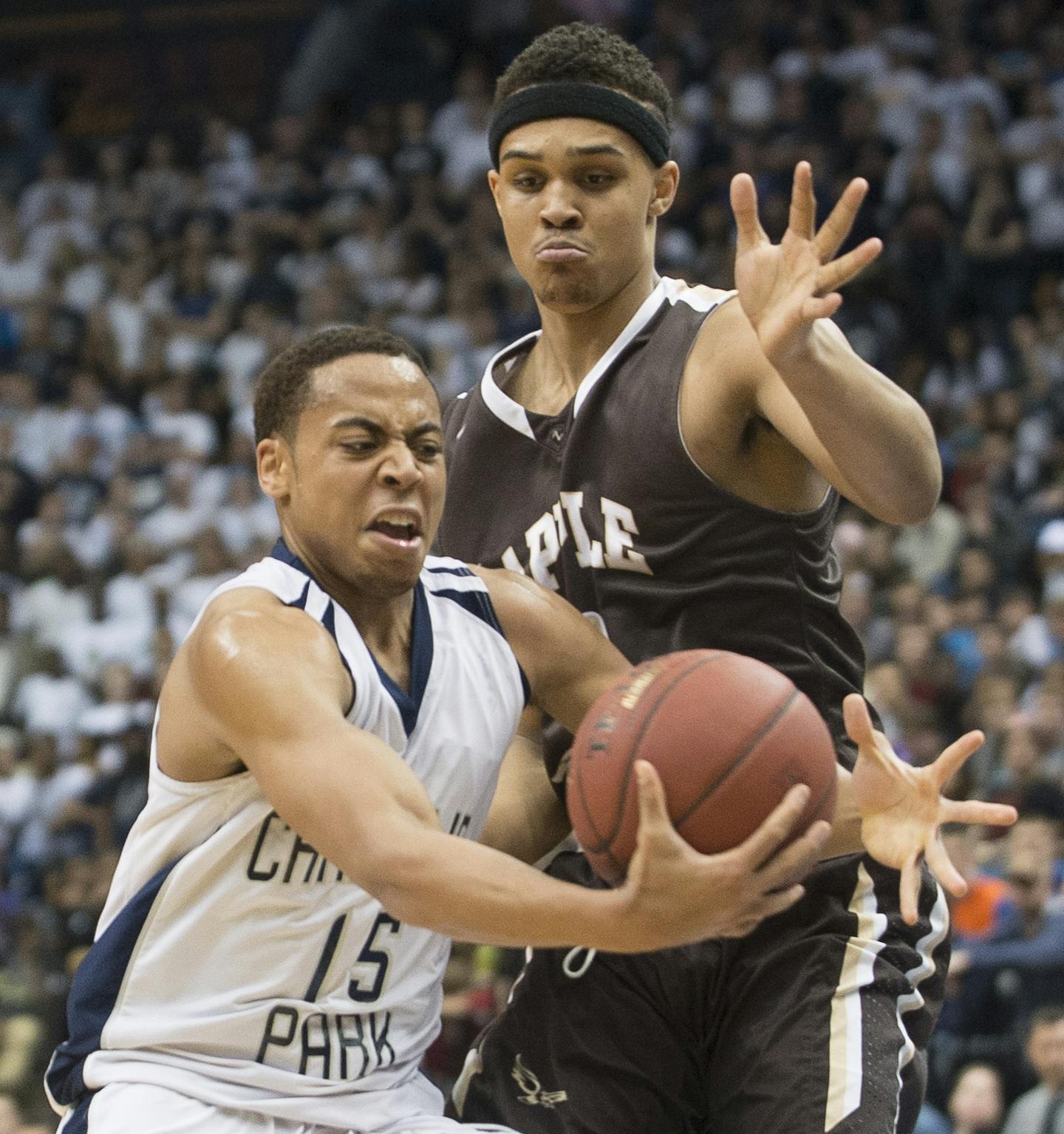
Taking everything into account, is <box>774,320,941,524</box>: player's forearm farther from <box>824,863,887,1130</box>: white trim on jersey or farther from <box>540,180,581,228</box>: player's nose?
<box>824,863,887,1130</box>: white trim on jersey

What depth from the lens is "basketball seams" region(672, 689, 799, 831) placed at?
8.49 ft

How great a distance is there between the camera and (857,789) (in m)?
3.19

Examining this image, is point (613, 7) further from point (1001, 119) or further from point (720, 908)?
point (720, 908)

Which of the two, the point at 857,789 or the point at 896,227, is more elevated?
the point at 896,227

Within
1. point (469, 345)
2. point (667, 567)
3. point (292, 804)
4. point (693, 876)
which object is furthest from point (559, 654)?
point (469, 345)

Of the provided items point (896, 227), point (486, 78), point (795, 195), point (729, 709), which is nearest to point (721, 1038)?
point (729, 709)

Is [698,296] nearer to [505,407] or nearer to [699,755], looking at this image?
[505,407]

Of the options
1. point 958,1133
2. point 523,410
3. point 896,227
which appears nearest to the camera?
point 523,410

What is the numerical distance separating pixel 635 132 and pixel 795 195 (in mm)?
654

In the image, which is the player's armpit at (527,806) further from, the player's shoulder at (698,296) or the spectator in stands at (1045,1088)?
the spectator in stands at (1045,1088)

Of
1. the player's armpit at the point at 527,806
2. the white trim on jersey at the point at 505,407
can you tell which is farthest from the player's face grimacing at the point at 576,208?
the player's armpit at the point at 527,806

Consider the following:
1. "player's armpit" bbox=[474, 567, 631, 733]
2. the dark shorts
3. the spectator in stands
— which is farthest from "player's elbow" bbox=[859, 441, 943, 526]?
the spectator in stands

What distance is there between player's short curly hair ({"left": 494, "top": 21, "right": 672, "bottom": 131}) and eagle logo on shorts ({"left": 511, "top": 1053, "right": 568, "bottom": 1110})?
190 centimetres

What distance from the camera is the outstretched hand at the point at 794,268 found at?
2.90m
